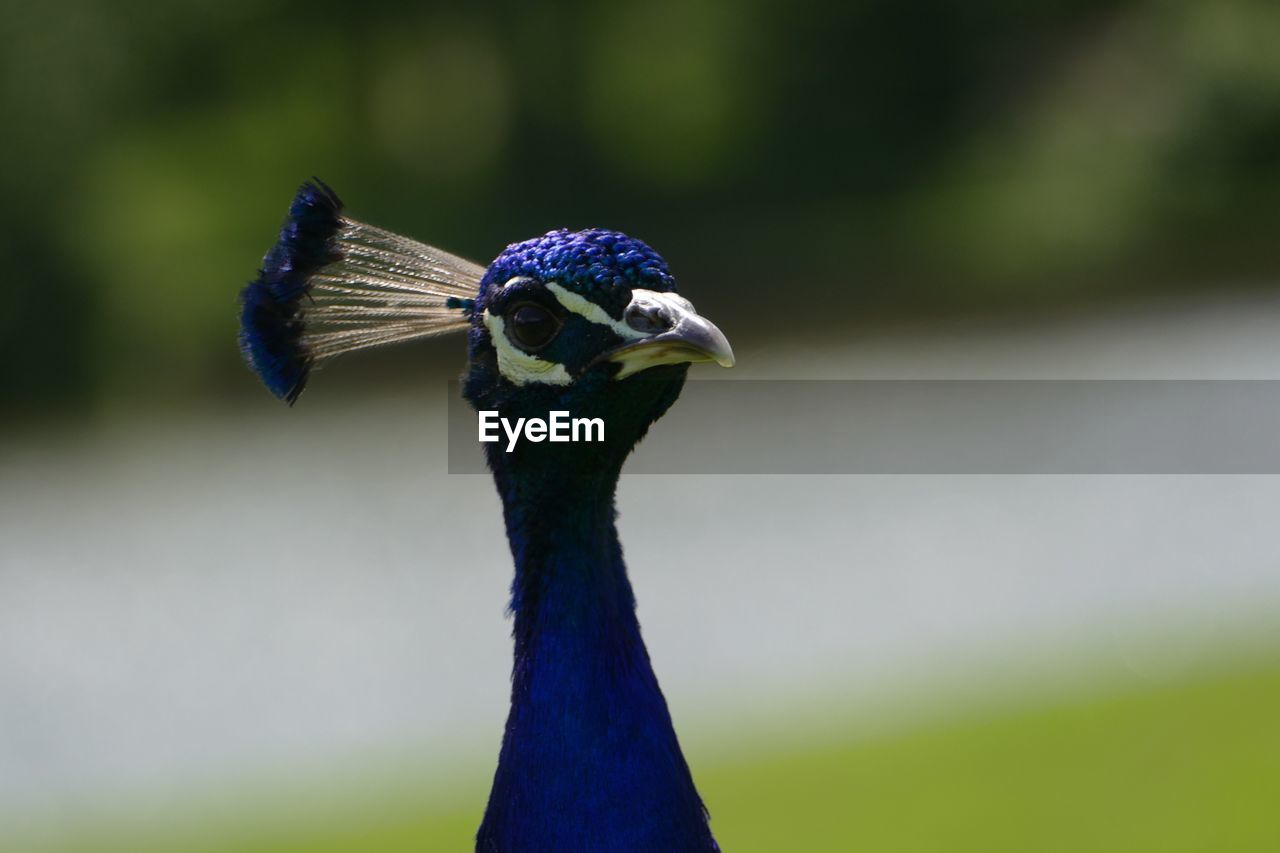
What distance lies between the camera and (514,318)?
1.91 m

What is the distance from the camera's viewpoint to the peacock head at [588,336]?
5.95 ft

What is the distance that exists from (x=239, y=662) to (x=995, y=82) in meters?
6.12

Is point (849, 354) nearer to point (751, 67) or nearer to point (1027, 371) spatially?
point (1027, 371)

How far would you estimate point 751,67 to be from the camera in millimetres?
9438

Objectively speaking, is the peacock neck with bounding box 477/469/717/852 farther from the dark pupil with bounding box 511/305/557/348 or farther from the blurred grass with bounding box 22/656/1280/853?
the blurred grass with bounding box 22/656/1280/853

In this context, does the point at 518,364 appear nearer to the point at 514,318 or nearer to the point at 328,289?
the point at 514,318

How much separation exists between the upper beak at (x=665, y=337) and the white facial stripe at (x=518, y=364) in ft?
0.25

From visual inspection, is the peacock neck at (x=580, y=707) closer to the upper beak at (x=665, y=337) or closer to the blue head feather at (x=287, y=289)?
the upper beak at (x=665, y=337)

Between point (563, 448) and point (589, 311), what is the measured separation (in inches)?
7.0

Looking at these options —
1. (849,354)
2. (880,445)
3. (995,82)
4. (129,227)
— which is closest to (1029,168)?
(995,82)

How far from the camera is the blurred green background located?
4.41m

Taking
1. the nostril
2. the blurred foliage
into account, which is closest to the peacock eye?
the nostril

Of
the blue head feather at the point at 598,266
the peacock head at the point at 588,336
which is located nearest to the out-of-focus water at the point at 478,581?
the peacock head at the point at 588,336

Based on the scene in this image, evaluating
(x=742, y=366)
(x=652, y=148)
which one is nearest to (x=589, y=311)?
(x=742, y=366)
